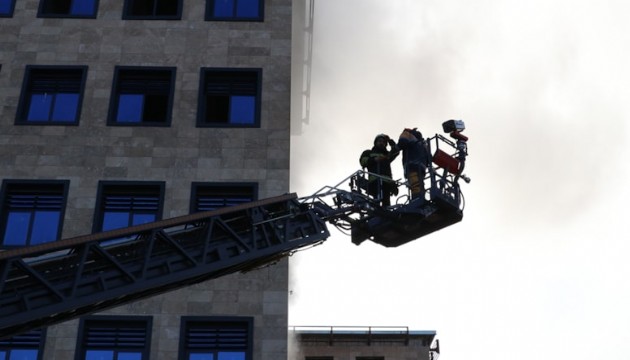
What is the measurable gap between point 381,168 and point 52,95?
13398mm

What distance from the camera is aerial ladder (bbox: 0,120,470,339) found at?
50.8 ft

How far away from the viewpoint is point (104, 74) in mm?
30047

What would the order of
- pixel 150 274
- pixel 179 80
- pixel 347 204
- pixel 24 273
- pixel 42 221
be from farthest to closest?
pixel 179 80 → pixel 42 221 → pixel 347 204 → pixel 150 274 → pixel 24 273

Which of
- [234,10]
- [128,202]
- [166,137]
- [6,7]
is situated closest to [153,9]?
[234,10]

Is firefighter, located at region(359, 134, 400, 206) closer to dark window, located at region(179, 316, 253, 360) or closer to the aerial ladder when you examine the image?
the aerial ladder

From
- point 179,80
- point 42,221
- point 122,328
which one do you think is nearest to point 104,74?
point 179,80

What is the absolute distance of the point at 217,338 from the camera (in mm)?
25703

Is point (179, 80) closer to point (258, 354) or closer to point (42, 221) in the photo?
point (42, 221)

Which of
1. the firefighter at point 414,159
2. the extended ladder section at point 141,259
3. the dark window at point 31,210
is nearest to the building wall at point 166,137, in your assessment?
the dark window at point 31,210

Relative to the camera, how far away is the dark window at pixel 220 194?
27719 millimetres

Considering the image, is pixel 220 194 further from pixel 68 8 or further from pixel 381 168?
pixel 68 8

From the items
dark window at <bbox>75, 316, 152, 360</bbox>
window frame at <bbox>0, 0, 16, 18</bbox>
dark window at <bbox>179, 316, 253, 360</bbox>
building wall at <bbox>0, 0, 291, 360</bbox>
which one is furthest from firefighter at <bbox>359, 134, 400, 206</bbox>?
window frame at <bbox>0, 0, 16, 18</bbox>

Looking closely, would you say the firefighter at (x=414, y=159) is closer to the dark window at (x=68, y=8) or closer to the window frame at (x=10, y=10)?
the dark window at (x=68, y=8)

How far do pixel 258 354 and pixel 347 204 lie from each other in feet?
22.1
